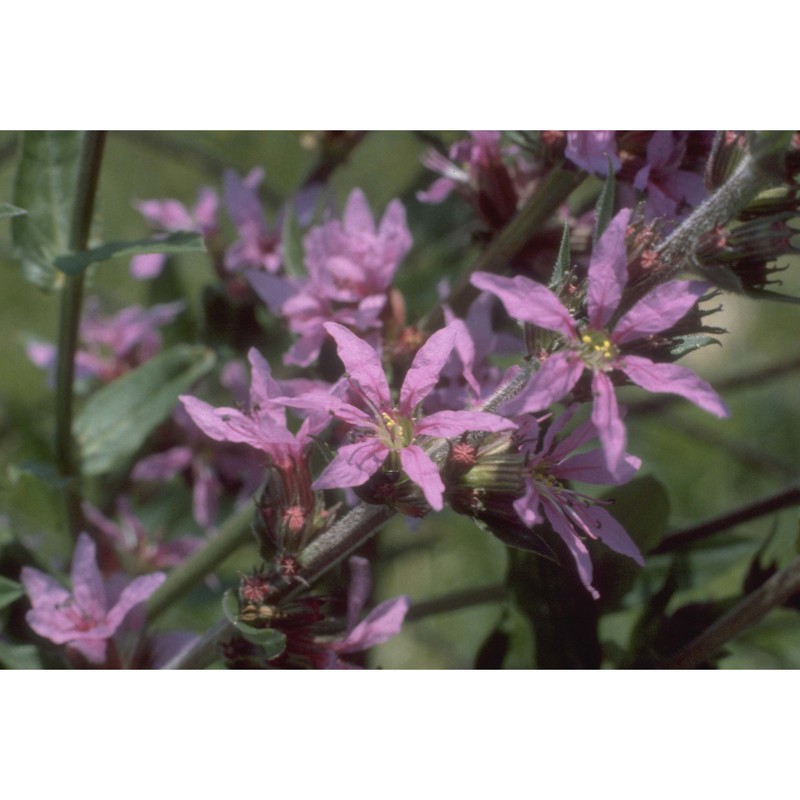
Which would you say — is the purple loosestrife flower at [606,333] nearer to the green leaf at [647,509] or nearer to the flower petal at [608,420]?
the flower petal at [608,420]

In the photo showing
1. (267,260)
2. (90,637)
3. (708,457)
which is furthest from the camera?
(708,457)

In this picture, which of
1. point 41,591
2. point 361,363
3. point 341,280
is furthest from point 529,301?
point 41,591

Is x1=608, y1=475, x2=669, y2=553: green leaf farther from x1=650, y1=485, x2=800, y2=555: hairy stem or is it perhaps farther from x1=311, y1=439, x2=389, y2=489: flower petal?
x1=311, y1=439, x2=389, y2=489: flower petal

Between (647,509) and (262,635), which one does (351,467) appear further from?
(647,509)

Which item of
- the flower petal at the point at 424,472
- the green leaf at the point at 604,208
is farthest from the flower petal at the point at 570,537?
the green leaf at the point at 604,208

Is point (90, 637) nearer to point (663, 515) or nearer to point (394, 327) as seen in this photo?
point (394, 327)

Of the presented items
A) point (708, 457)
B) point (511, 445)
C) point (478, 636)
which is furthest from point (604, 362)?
point (708, 457)
